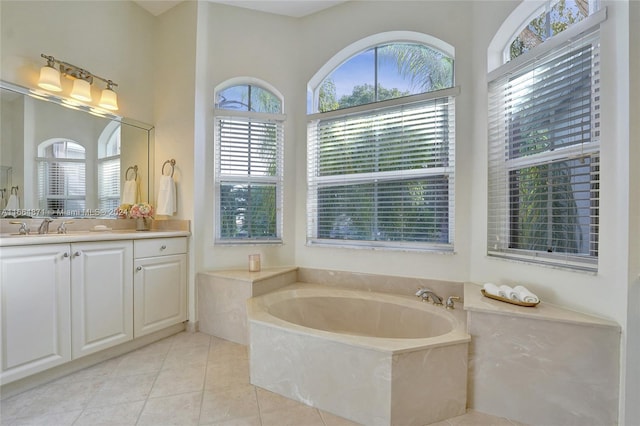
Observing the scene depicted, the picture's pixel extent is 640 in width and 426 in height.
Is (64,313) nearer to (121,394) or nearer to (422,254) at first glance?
(121,394)

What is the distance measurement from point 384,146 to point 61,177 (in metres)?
2.58

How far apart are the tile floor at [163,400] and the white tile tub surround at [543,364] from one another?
5.0 inches

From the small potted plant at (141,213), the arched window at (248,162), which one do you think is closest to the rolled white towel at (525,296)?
the arched window at (248,162)

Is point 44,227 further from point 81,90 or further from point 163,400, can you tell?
point 163,400

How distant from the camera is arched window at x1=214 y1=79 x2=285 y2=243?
8.98ft

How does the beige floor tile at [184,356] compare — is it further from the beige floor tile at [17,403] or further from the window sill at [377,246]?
the window sill at [377,246]

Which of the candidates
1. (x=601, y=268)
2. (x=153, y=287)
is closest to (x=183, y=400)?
(x=153, y=287)

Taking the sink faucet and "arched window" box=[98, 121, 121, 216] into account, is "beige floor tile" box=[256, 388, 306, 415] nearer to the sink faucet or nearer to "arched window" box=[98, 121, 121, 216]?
the sink faucet

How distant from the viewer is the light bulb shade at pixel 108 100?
2453mm

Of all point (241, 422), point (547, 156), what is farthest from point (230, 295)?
point (547, 156)

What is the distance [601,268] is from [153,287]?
2860mm

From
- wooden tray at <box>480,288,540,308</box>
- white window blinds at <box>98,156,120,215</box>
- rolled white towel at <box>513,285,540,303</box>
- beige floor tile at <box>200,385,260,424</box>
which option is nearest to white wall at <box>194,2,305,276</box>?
white window blinds at <box>98,156,120,215</box>

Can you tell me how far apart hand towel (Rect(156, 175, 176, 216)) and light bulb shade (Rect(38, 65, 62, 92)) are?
95cm

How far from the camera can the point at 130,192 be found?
2680mm
